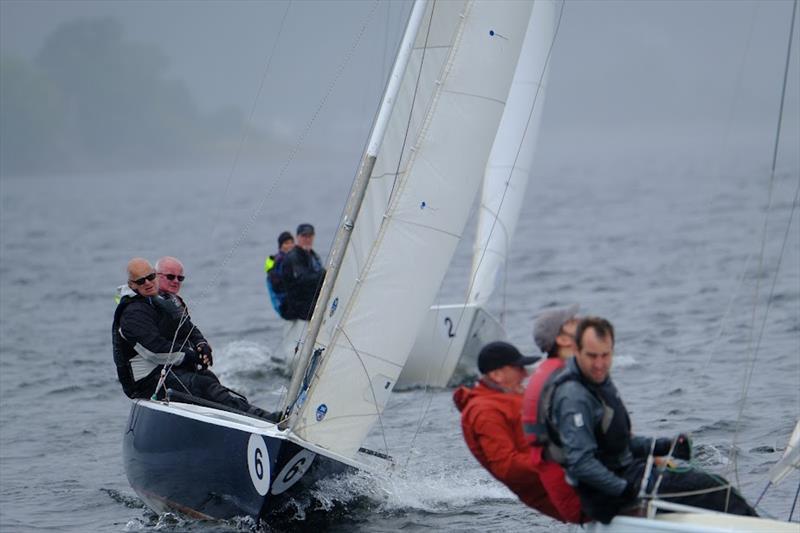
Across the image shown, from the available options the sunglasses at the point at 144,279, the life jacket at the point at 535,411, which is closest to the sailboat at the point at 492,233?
the sunglasses at the point at 144,279

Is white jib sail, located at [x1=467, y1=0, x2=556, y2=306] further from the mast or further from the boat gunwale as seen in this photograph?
the boat gunwale

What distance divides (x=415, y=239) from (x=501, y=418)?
238cm

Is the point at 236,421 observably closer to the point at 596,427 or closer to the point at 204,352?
the point at 204,352

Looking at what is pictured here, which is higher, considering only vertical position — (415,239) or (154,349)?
(415,239)

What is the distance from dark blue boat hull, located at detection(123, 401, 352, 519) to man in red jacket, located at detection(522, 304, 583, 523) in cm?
244

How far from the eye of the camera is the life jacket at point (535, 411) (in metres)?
6.40

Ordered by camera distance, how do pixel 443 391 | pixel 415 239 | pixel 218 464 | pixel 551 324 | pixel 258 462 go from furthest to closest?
1. pixel 443 391
2. pixel 415 239
3. pixel 218 464
4. pixel 258 462
5. pixel 551 324

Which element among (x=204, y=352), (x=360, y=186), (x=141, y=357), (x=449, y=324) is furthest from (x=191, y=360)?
(x=449, y=324)

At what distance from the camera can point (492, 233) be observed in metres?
14.9

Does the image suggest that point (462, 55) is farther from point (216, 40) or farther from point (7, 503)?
point (216, 40)

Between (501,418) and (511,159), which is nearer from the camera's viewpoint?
(501,418)

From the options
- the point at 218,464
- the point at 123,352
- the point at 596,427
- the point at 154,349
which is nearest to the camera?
the point at 596,427

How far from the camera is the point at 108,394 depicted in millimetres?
15430

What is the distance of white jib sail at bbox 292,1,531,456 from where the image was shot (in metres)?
8.83
